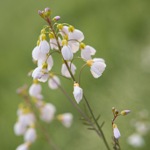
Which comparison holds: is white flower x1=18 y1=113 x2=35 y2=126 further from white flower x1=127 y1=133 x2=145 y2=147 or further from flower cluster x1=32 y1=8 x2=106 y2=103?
white flower x1=127 y1=133 x2=145 y2=147

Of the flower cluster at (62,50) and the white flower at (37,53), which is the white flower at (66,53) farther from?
the white flower at (37,53)

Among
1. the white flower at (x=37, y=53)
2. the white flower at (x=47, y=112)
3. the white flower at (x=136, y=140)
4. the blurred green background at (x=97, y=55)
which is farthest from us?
the blurred green background at (x=97, y=55)

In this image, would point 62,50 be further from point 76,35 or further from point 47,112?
point 47,112

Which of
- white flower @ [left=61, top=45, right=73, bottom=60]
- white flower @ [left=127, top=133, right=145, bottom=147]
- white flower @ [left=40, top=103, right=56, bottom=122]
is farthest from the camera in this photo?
white flower @ [left=127, top=133, right=145, bottom=147]

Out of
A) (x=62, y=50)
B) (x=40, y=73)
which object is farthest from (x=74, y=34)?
(x=40, y=73)

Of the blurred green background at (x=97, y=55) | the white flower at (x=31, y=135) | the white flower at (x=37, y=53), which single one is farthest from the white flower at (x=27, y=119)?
the blurred green background at (x=97, y=55)

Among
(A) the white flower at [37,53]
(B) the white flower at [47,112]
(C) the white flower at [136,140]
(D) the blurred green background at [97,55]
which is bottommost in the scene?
(A) the white flower at [37,53]

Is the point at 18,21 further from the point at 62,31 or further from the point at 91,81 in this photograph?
the point at 62,31

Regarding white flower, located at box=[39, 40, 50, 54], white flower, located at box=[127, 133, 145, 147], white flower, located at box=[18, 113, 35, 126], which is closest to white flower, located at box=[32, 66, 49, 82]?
white flower, located at box=[39, 40, 50, 54]

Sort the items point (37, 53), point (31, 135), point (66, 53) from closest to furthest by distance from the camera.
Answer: point (66, 53), point (37, 53), point (31, 135)

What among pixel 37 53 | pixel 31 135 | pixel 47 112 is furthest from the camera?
pixel 47 112
